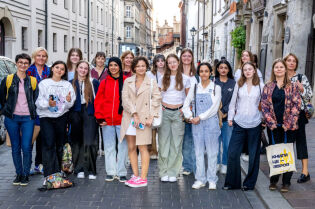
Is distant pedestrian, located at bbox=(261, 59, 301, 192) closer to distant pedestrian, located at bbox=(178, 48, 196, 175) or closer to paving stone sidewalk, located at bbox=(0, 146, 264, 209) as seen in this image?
paving stone sidewalk, located at bbox=(0, 146, 264, 209)

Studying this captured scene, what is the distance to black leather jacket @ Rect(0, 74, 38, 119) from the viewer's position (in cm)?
594

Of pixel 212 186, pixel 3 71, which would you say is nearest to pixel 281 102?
pixel 212 186

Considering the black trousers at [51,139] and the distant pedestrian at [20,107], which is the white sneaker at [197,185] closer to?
the black trousers at [51,139]

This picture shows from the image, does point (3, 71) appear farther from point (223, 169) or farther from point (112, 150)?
point (223, 169)

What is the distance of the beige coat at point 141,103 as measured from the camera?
5988 mm

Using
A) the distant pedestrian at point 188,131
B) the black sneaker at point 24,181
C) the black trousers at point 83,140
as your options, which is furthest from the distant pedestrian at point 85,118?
the distant pedestrian at point 188,131

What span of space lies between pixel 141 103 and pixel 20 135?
1.92m

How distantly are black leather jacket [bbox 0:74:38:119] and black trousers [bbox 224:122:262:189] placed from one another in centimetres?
300

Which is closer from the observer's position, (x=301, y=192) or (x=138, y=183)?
(x=301, y=192)

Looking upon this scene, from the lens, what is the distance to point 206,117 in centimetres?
594

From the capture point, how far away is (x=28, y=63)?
20.2 feet

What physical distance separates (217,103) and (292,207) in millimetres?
1787

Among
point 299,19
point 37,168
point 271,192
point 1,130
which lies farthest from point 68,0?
point 271,192

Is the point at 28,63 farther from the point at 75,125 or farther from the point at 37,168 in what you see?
the point at 37,168
